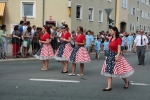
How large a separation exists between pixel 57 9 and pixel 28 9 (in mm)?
2867

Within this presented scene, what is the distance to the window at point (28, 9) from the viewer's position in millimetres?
26000

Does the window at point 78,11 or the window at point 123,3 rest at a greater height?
the window at point 123,3

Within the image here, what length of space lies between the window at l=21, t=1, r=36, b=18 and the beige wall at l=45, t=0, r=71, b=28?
1279 millimetres

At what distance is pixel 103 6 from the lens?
3303 cm

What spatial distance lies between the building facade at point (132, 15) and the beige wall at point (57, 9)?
563 inches

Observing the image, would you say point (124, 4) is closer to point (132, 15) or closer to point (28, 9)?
point (132, 15)

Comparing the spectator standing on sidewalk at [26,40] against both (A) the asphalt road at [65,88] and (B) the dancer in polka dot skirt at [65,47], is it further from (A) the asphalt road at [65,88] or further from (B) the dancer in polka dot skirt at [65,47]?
(B) the dancer in polka dot skirt at [65,47]

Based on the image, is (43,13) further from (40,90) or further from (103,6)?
(40,90)

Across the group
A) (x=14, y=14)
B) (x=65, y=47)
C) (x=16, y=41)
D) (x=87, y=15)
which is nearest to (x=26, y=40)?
(x=16, y=41)

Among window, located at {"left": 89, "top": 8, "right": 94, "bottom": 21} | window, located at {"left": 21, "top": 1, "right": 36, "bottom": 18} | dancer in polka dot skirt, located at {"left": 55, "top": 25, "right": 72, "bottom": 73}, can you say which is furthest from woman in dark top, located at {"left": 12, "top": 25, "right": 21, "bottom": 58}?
window, located at {"left": 89, "top": 8, "right": 94, "bottom": 21}

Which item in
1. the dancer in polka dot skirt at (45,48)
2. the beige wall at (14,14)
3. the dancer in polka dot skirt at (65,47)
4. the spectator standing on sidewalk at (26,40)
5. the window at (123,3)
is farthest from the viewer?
the window at (123,3)

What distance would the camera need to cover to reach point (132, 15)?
A: 46.4 meters

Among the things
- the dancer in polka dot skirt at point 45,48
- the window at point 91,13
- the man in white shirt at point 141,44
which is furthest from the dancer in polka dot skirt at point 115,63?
the window at point 91,13

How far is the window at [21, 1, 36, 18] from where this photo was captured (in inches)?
1024
